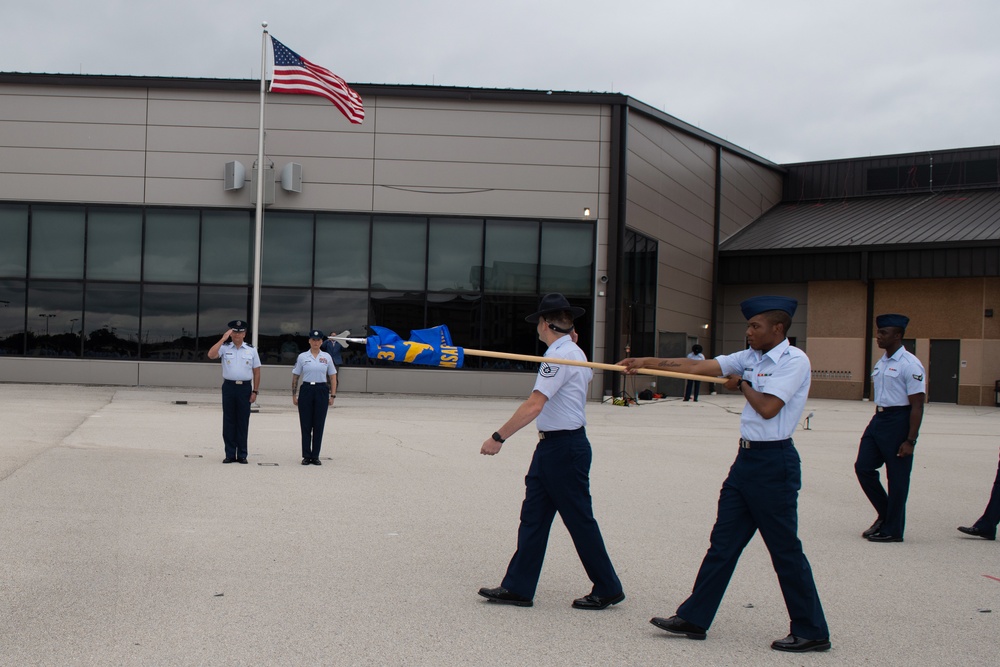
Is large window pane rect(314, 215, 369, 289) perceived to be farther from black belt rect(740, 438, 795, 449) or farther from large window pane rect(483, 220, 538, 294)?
black belt rect(740, 438, 795, 449)

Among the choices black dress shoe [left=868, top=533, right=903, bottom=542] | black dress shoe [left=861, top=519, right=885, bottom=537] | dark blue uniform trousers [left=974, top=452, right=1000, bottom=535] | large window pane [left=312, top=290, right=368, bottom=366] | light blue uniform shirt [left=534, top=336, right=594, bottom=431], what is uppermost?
large window pane [left=312, top=290, right=368, bottom=366]

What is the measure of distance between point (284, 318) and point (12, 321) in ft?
25.2

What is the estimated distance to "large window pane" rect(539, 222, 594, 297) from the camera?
27.3 m

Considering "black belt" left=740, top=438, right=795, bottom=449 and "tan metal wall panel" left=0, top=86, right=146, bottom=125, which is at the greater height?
"tan metal wall panel" left=0, top=86, right=146, bottom=125

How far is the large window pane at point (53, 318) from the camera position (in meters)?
26.8

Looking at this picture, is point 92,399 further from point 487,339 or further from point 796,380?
point 796,380

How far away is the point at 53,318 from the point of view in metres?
26.8

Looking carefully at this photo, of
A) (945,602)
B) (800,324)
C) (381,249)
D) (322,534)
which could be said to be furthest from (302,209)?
(945,602)

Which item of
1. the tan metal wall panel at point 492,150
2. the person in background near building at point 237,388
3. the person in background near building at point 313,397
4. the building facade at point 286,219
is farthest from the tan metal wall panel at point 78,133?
the person in background near building at point 313,397

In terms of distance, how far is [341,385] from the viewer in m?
26.8

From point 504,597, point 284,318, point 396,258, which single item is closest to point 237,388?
point 504,597

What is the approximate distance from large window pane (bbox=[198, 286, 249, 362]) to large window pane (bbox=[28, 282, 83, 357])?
11.2 feet

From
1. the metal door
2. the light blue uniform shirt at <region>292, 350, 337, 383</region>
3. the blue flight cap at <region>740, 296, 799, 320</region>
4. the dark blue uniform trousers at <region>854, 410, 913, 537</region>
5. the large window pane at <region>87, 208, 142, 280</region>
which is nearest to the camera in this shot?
the blue flight cap at <region>740, 296, 799, 320</region>

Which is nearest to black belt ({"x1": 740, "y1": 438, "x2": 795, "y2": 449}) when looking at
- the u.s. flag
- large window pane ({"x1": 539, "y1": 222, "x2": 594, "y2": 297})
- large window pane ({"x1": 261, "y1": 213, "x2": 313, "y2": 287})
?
the u.s. flag
